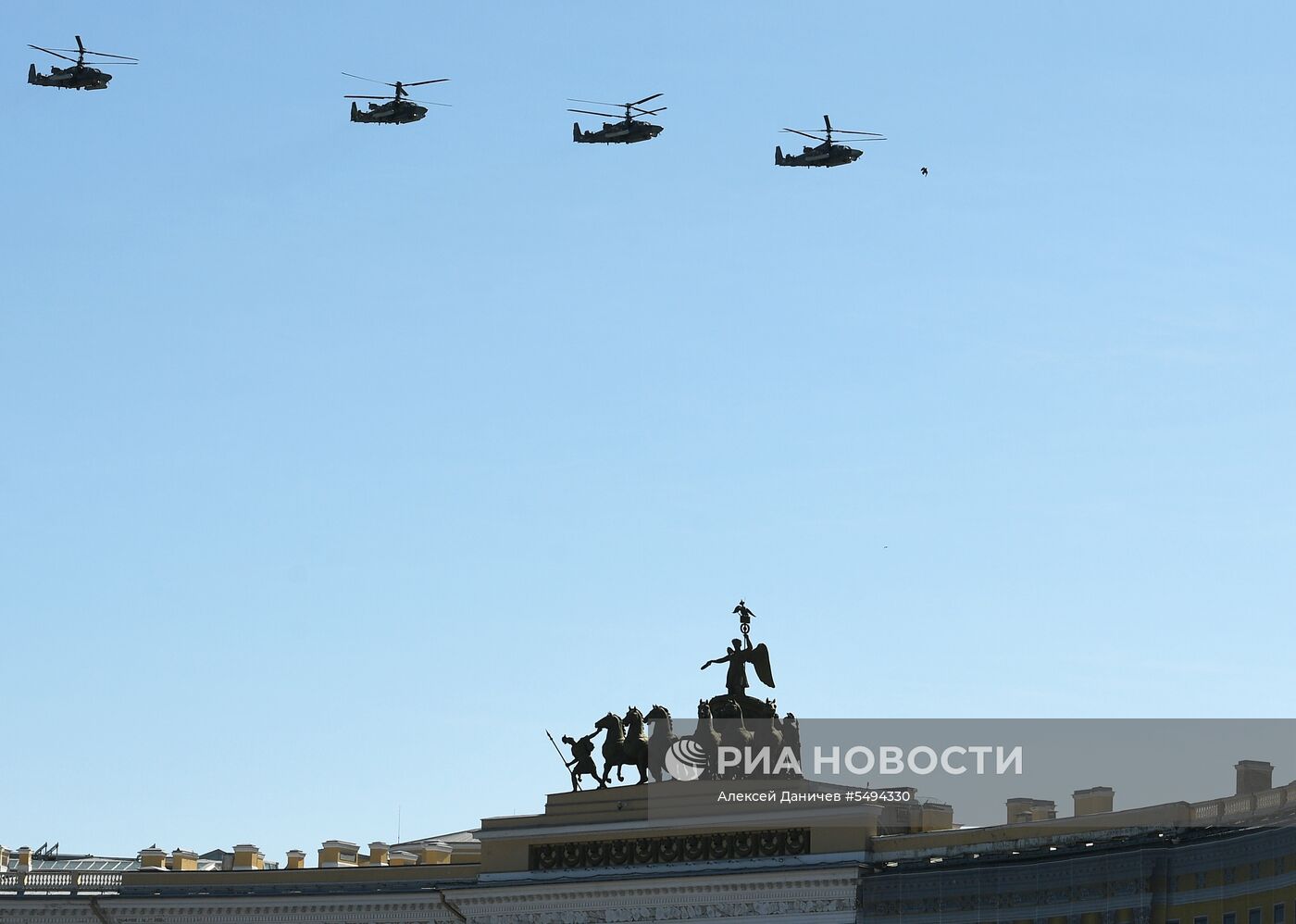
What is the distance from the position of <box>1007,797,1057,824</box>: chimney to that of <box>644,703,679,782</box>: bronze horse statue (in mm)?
9584

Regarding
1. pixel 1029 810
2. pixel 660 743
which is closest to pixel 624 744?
pixel 660 743

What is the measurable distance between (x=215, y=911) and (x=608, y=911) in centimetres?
1210

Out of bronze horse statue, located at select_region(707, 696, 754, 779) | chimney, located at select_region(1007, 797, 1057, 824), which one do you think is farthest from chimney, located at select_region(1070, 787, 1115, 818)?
bronze horse statue, located at select_region(707, 696, 754, 779)

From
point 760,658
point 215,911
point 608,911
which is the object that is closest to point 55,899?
point 215,911

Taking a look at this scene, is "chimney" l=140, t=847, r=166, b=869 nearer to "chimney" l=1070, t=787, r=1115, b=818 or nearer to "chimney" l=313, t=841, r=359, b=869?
"chimney" l=313, t=841, r=359, b=869

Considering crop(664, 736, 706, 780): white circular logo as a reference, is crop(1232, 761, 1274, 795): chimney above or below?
below

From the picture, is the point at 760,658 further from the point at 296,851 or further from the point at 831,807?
the point at 296,851

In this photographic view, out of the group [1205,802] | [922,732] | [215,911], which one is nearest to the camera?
[1205,802]

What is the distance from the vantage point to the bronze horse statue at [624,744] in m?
74.1

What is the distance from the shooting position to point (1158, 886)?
63562mm

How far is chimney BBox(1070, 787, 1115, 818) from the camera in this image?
216ft

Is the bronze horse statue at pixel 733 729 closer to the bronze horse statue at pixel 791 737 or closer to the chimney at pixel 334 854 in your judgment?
the bronze horse statue at pixel 791 737

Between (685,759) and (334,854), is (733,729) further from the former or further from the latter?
(334,854)

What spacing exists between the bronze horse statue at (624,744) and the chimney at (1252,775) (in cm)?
1691
